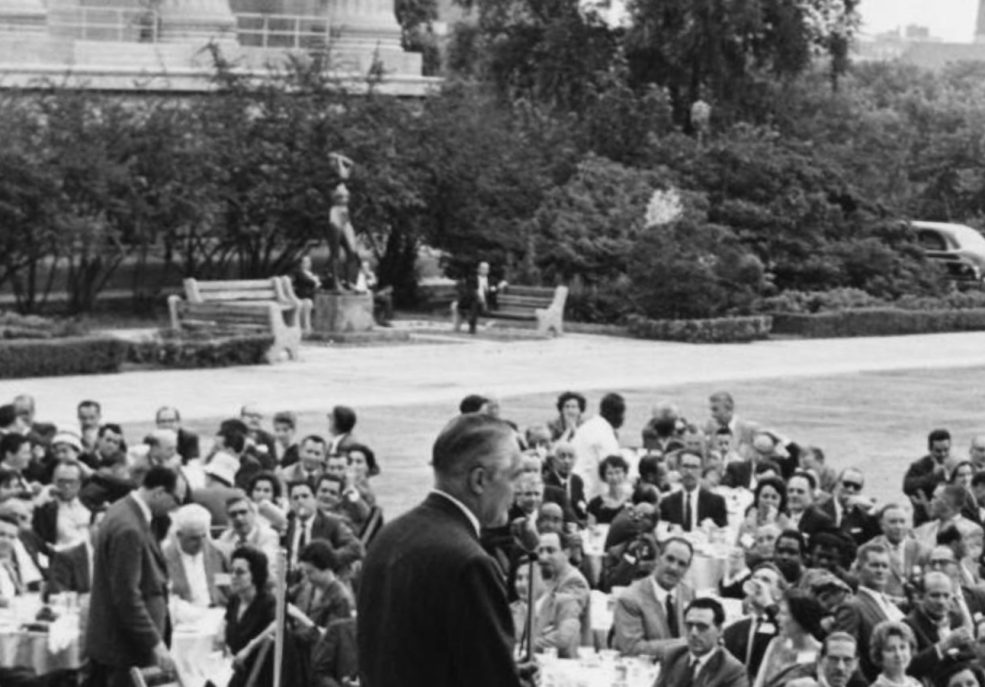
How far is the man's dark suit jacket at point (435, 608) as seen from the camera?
23.6ft

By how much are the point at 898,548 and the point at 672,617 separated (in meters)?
2.24

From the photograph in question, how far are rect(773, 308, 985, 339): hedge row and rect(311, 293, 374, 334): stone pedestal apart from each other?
7.65 m

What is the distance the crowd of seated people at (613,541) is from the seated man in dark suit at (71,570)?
12mm

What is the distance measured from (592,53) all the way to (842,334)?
1160 cm

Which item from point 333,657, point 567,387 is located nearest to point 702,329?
point 567,387

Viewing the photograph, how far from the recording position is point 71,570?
16531 millimetres

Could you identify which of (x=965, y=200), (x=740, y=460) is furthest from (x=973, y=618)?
(x=965, y=200)

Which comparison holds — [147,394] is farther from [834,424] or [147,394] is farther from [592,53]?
[592,53]

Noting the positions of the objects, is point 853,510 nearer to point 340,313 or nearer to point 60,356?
point 60,356

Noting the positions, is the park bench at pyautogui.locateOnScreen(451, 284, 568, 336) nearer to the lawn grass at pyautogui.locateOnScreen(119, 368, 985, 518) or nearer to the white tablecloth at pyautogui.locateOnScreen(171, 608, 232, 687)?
the lawn grass at pyautogui.locateOnScreen(119, 368, 985, 518)

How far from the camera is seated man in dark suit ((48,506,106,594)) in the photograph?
54.1 ft

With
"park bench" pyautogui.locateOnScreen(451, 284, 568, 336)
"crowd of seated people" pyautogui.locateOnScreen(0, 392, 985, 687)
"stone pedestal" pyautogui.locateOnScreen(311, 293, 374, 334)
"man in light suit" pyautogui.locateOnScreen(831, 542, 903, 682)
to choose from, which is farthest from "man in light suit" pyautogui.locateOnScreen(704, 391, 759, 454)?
"park bench" pyautogui.locateOnScreen(451, 284, 568, 336)

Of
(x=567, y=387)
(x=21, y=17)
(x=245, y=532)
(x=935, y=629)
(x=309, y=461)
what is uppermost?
(x=21, y=17)

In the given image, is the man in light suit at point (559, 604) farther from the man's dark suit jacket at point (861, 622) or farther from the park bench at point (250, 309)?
the park bench at point (250, 309)
